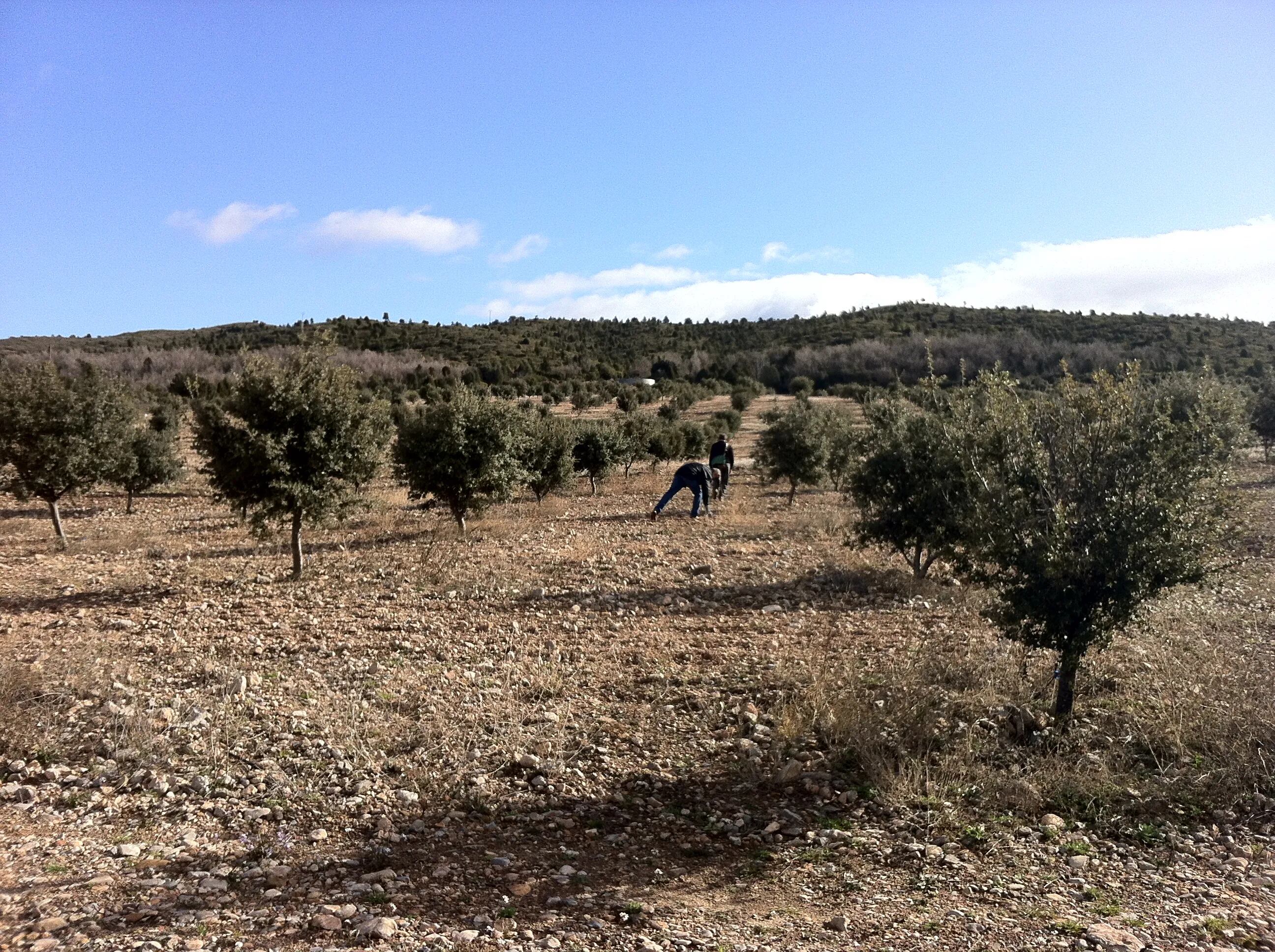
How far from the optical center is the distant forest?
5294 centimetres

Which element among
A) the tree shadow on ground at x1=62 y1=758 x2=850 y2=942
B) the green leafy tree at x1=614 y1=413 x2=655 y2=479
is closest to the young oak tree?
the tree shadow on ground at x1=62 y1=758 x2=850 y2=942

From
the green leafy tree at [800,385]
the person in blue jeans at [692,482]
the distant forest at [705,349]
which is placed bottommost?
the person in blue jeans at [692,482]

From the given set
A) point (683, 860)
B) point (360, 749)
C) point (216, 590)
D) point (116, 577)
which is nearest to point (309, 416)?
point (216, 590)

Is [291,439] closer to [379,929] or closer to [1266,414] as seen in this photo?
[379,929]

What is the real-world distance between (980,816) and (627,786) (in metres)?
2.45

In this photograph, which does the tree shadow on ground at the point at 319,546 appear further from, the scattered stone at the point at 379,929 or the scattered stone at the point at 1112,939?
the scattered stone at the point at 1112,939

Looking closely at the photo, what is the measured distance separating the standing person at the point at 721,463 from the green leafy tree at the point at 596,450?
424cm

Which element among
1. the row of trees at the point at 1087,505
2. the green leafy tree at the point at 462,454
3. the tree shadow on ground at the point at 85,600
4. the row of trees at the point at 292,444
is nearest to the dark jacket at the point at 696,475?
the row of trees at the point at 292,444

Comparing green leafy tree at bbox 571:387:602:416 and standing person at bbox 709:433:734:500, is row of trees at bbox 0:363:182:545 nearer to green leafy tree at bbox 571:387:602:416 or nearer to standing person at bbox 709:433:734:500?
standing person at bbox 709:433:734:500

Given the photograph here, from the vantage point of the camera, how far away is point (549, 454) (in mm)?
22031

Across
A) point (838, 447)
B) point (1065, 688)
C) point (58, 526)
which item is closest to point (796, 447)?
point (838, 447)

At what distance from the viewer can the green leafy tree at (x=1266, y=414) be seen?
2870 centimetres

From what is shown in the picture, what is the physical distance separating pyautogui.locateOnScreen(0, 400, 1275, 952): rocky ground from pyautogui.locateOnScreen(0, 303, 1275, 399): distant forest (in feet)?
119

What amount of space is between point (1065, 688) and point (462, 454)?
12.1 meters
